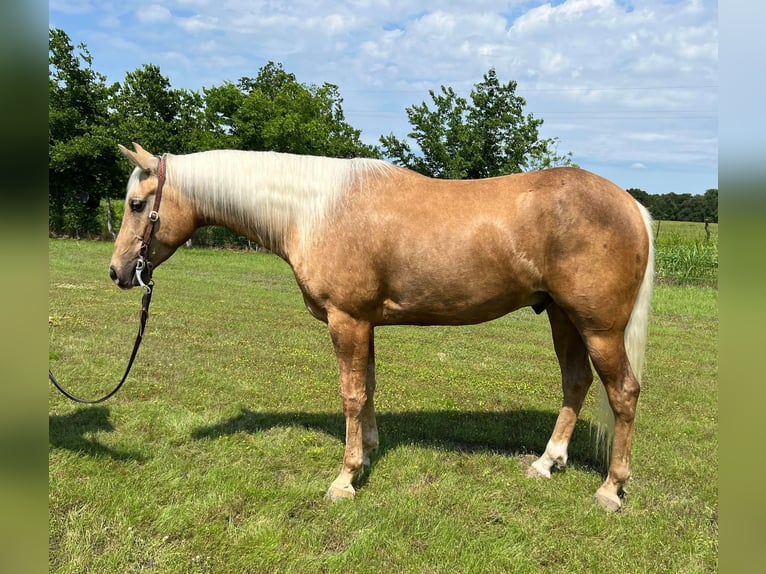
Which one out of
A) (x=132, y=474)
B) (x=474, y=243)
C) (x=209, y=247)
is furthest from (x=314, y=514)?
(x=209, y=247)

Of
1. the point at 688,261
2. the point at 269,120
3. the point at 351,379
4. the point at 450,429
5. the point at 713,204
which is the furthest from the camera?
the point at 269,120

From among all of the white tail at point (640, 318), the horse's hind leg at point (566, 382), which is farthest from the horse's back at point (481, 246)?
the horse's hind leg at point (566, 382)

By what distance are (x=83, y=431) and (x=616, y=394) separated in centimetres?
446

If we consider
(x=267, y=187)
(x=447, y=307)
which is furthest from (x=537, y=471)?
(x=267, y=187)

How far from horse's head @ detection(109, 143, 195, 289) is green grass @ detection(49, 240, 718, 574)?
1.52 m

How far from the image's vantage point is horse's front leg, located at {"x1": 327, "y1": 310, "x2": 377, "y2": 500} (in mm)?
3594

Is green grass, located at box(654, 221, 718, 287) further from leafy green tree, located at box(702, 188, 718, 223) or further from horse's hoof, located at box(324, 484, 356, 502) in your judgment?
leafy green tree, located at box(702, 188, 718, 223)

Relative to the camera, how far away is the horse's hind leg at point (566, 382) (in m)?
4.05

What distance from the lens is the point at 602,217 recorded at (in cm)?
337

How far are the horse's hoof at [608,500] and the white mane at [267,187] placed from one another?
114 inches

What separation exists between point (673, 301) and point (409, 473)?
12.8 metres

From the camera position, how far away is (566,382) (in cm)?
419

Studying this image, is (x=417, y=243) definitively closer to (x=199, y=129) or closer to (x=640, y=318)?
(x=640, y=318)
